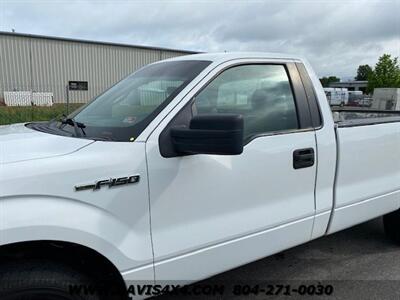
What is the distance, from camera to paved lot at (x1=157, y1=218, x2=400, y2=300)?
3.44 metres

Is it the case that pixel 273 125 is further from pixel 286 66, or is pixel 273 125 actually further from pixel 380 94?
pixel 380 94

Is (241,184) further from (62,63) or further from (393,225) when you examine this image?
(62,63)

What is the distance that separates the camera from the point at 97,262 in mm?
2248

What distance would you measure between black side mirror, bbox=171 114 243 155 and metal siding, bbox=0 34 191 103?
86.9ft

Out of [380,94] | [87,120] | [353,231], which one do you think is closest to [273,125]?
[87,120]

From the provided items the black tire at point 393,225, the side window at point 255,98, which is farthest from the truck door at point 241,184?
the black tire at point 393,225

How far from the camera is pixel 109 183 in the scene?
6.93 ft

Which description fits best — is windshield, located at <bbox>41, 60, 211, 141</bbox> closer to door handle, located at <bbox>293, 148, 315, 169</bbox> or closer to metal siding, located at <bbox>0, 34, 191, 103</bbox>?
door handle, located at <bbox>293, 148, 315, 169</bbox>

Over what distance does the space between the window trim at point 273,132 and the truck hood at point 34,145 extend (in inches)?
15.7

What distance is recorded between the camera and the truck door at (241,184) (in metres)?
2.35

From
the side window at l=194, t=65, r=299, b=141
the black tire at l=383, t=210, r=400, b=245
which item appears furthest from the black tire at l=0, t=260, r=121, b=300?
the black tire at l=383, t=210, r=400, b=245

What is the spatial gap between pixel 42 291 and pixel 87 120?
3.82 feet

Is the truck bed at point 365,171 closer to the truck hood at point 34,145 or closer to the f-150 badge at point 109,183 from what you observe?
the f-150 badge at point 109,183

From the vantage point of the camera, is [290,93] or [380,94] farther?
[380,94]
